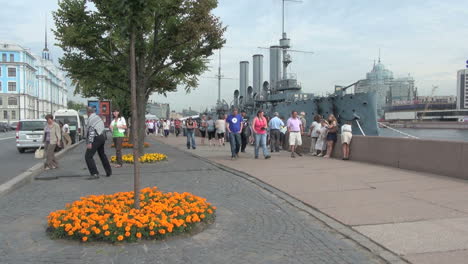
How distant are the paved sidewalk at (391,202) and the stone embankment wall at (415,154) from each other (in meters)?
0.30

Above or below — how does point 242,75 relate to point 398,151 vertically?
above

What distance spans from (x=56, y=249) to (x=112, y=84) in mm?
10455

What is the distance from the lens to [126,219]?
14.9ft

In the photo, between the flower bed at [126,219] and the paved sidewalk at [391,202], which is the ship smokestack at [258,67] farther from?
the flower bed at [126,219]

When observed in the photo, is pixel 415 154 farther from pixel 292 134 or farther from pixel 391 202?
pixel 292 134

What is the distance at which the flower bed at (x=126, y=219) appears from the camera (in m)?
4.43

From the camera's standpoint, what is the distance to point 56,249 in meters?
4.23

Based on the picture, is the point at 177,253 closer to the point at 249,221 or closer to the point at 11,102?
the point at 249,221

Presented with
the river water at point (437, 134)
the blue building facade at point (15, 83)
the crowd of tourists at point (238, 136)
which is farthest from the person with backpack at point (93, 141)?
the blue building facade at point (15, 83)

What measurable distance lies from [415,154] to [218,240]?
691 centimetres

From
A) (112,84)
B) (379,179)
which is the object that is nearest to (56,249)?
(379,179)

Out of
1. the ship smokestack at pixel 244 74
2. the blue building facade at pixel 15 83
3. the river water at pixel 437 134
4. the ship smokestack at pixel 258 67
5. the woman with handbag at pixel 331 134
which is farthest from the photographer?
the blue building facade at pixel 15 83

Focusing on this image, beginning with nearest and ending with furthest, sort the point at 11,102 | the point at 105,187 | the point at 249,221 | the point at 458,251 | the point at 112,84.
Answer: the point at 458,251
the point at 249,221
the point at 105,187
the point at 112,84
the point at 11,102

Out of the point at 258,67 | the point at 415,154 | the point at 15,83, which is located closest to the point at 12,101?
the point at 15,83
